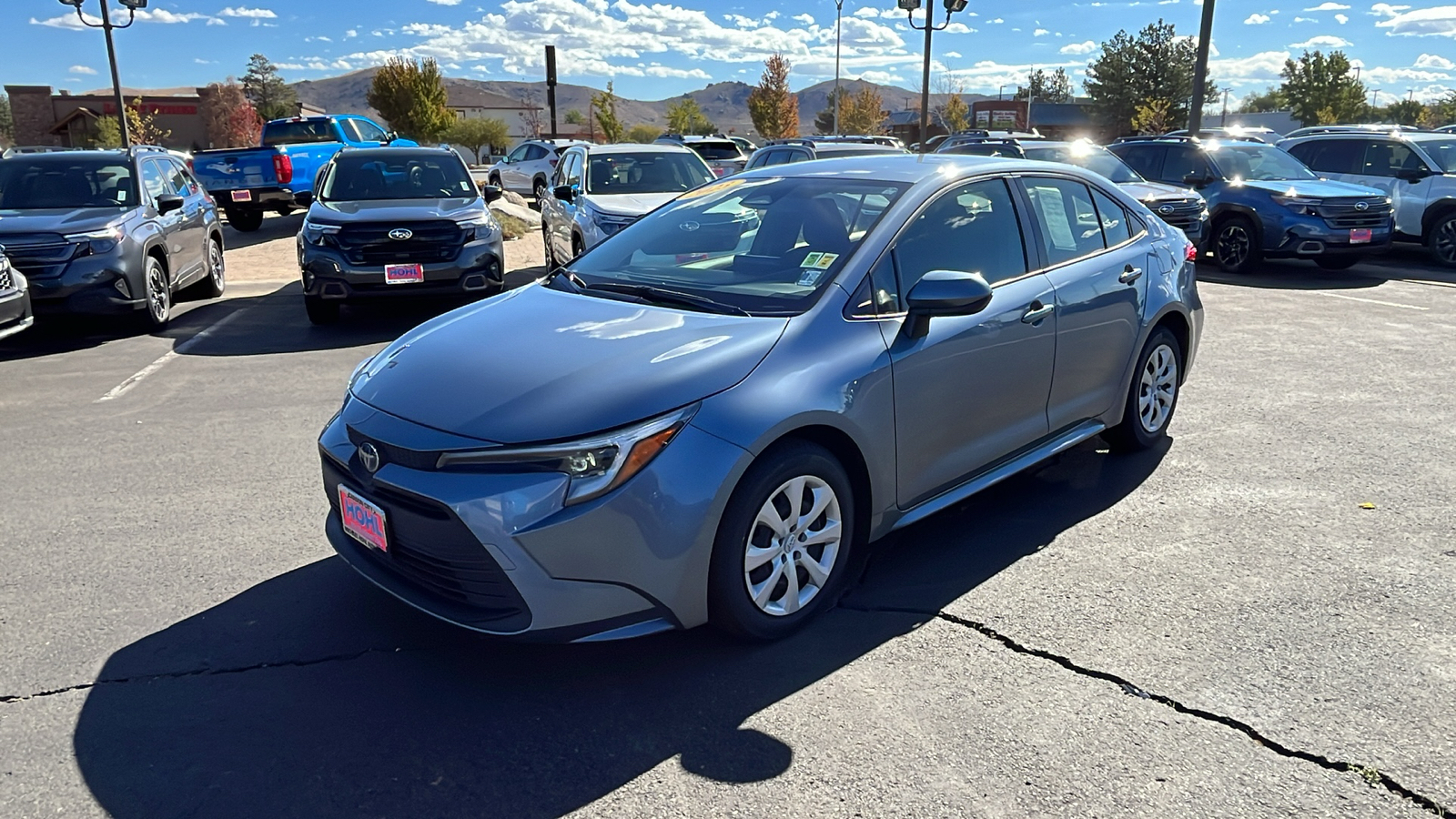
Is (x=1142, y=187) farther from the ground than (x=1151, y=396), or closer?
farther from the ground

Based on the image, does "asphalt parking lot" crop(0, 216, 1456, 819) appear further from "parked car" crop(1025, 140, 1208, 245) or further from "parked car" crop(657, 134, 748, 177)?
"parked car" crop(657, 134, 748, 177)

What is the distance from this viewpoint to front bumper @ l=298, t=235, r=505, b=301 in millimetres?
9258

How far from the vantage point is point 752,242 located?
434 cm

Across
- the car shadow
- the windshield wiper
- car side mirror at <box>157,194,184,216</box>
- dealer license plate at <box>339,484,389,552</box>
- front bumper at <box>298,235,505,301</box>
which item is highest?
car side mirror at <box>157,194,184,216</box>

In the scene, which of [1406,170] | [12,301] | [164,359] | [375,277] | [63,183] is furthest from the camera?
[1406,170]

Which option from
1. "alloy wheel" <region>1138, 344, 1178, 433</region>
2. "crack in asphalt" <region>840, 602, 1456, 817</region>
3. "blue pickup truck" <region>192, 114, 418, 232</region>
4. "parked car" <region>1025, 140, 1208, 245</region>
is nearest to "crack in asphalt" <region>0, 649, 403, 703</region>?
"crack in asphalt" <region>840, 602, 1456, 817</region>

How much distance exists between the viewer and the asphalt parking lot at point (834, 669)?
109 inches

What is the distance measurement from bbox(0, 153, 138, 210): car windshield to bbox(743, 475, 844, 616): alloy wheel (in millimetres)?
8926

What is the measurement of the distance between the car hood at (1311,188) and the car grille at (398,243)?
32.8 ft

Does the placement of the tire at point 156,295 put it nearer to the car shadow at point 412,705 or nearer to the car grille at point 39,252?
the car grille at point 39,252

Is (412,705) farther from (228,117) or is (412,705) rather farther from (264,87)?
(264,87)

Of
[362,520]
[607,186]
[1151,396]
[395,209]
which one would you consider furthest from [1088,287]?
[607,186]

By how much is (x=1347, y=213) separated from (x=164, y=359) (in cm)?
1297

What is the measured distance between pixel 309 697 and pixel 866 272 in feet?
7.95
